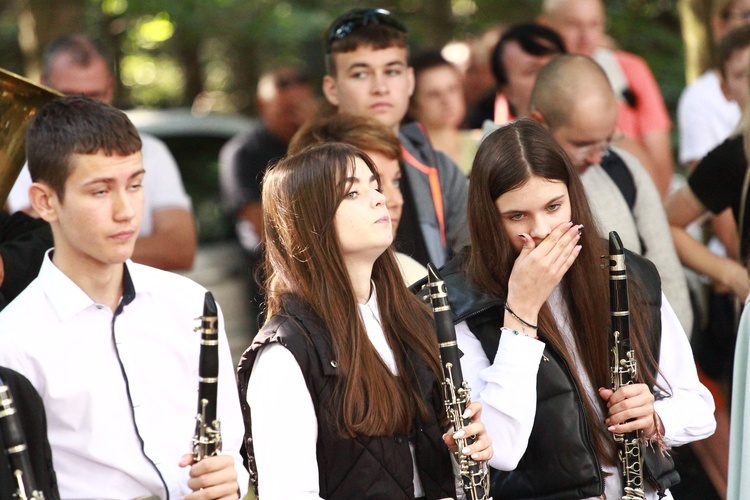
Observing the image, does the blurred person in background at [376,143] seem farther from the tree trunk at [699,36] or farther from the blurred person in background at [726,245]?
the tree trunk at [699,36]

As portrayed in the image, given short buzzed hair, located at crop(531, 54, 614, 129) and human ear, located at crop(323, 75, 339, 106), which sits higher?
human ear, located at crop(323, 75, 339, 106)

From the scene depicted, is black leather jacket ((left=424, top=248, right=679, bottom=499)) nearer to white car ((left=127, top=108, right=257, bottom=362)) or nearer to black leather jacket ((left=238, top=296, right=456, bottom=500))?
black leather jacket ((left=238, top=296, right=456, bottom=500))

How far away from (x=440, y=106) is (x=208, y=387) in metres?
3.73

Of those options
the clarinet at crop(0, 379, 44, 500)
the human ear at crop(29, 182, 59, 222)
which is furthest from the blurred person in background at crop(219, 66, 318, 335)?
the clarinet at crop(0, 379, 44, 500)

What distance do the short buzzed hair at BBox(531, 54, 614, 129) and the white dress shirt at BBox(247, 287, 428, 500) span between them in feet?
6.11

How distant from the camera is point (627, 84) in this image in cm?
644

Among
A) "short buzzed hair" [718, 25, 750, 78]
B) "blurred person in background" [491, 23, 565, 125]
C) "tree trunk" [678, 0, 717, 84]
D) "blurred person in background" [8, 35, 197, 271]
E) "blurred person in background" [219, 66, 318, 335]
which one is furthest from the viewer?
"tree trunk" [678, 0, 717, 84]

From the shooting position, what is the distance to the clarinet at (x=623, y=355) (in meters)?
3.35

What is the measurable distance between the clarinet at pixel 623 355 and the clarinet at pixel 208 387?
1212 mm

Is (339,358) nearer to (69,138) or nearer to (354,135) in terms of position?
(69,138)

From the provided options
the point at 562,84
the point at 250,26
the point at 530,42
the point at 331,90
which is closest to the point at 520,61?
the point at 530,42

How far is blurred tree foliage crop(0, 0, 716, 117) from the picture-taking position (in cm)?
887

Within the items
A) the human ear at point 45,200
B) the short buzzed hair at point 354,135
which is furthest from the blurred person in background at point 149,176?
the human ear at point 45,200

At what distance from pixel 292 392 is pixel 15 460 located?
0.77m
